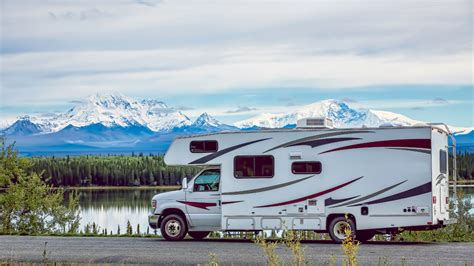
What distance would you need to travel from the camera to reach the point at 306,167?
22.5 meters

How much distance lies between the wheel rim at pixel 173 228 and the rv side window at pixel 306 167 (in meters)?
3.26

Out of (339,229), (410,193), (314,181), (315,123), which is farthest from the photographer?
(315,123)

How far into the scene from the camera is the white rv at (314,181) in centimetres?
2194

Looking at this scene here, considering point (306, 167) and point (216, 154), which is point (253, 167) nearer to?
point (216, 154)

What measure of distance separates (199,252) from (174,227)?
319 centimetres

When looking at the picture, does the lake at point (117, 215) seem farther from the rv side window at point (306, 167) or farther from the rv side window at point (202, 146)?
the rv side window at point (306, 167)

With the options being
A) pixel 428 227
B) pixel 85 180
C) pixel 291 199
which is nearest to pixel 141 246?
pixel 291 199

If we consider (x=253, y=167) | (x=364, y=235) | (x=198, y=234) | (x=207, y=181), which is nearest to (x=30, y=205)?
(x=198, y=234)

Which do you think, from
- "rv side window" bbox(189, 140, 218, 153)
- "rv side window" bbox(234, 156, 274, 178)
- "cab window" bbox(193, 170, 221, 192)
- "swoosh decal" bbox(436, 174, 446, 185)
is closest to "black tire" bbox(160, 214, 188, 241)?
"cab window" bbox(193, 170, 221, 192)

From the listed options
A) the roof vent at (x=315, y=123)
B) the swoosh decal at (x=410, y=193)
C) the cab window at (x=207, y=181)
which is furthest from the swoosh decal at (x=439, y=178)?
the cab window at (x=207, y=181)

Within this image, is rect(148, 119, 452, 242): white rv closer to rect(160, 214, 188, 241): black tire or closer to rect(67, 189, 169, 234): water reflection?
rect(160, 214, 188, 241): black tire

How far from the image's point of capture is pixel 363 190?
22.1 m

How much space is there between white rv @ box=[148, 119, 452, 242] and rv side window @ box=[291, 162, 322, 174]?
0.08 feet

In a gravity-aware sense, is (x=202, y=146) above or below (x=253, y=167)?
above
